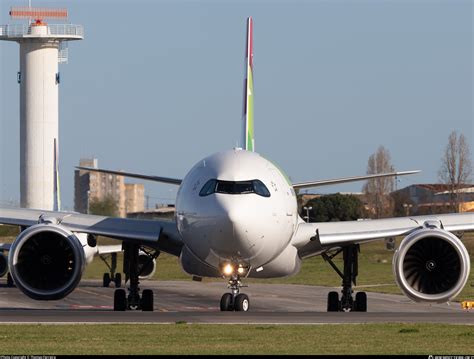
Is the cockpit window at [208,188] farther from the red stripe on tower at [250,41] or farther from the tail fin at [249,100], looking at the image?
the red stripe on tower at [250,41]

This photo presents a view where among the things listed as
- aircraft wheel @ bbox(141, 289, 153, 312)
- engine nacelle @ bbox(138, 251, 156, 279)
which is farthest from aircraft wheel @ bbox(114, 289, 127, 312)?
engine nacelle @ bbox(138, 251, 156, 279)

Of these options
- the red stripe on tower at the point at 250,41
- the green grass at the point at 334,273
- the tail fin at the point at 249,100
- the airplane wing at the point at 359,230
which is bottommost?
the green grass at the point at 334,273

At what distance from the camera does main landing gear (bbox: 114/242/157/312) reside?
1261 inches

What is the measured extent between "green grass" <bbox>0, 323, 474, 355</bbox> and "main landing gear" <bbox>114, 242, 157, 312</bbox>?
313 inches

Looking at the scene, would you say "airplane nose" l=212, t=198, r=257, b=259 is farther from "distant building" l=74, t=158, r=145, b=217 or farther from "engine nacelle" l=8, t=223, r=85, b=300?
"distant building" l=74, t=158, r=145, b=217

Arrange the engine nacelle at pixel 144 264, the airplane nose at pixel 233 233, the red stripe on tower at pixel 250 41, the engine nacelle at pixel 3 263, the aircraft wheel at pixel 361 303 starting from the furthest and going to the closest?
the engine nacelle at pixel 3 263 → the red stripe on tower at pixel 250 41 → the engine nacelle at pixel 144 264 → the aircraft wheel at pixel 361 303 → the airplane nose at pixel 233 233

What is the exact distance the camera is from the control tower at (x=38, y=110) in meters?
93.8

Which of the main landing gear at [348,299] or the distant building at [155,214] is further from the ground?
the distant building at [155,214]

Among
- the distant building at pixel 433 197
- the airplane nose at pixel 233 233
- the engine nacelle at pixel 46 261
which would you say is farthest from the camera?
the distant building at pixel 433 197

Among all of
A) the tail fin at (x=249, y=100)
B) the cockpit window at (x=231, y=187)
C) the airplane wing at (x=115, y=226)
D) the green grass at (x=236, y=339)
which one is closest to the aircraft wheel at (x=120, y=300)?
the airplane wing at (x=115, y=226)

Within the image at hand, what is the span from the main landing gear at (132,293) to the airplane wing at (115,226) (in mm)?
594

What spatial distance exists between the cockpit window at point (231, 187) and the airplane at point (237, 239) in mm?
21

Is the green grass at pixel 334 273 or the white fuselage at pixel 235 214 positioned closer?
the white fuselage at pixel 235 214

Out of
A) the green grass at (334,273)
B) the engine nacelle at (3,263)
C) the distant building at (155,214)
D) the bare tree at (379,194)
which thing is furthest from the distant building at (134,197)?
the engine nacelle at (3,263)
